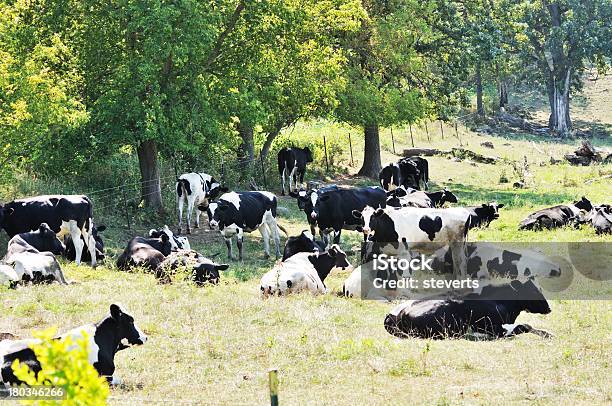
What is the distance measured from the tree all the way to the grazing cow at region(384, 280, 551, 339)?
5416 cm

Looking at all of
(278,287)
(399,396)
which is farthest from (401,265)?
(399,396)

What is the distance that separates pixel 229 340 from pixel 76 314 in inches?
122

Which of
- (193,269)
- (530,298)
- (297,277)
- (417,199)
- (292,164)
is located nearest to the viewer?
(530,298)

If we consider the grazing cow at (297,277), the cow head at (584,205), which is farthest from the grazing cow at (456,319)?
the cow head at (584,205)

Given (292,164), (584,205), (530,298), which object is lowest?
(530,298)

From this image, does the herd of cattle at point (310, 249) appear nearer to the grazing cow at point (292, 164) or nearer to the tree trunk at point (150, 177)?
the tree trunk at point (150, 177)

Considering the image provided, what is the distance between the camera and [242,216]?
24.2m

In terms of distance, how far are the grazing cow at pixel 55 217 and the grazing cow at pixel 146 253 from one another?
1089 mm

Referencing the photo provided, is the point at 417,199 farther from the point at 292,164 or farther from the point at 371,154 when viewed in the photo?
the point at 371,154

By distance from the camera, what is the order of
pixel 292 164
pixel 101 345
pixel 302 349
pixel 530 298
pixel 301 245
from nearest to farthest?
pixel 101 345 → pixel 302 349 → pixel 530 298 → pixel 301 245 → pixel 292 164

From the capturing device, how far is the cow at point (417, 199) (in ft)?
81.6

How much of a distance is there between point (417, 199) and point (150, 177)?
8584 millimetres

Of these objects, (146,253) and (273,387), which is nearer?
(273,387)

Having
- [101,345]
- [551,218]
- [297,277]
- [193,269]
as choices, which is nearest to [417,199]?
[551,218]
